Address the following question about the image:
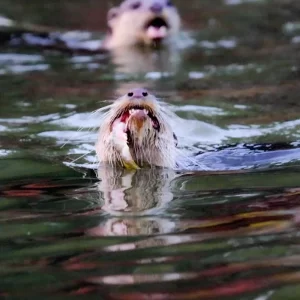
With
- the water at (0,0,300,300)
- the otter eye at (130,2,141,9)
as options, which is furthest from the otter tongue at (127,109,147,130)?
the otter eye at (130,2,141,9)

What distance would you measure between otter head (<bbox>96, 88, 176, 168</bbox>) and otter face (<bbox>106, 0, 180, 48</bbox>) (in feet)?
24.1

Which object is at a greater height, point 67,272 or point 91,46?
point 91,46

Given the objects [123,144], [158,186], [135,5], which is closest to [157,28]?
[135,5]

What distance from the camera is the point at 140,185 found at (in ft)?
15.8

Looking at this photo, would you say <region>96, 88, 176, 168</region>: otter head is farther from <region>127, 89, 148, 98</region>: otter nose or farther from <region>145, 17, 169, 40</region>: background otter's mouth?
<region>145, 17, 169, 40</region>: background otter's mouth

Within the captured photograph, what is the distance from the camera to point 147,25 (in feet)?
41.6

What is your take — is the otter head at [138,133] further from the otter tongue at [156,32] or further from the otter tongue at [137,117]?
the otter tongue at [156,32]

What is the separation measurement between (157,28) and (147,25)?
187 mm

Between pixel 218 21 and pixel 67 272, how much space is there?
1090 centimetres

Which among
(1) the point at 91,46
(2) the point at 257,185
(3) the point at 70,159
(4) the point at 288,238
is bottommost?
(4) the point at 288,238

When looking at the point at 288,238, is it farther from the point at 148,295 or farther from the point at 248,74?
the point at 248,74

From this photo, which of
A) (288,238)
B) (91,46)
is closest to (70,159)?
(288,238)

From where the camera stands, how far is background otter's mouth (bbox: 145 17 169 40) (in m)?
12.5

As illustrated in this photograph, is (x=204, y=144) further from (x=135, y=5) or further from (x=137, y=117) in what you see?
(x=135, y=5)
